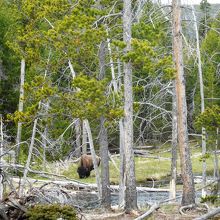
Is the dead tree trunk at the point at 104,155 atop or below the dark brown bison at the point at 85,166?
atop

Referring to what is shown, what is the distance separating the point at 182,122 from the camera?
15219 mm

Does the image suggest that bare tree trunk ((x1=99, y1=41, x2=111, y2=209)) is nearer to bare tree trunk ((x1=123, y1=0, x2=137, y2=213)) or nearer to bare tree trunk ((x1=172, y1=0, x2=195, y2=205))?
bare tree trunk ((x1=123, y1=0, x2=137, y2=213))

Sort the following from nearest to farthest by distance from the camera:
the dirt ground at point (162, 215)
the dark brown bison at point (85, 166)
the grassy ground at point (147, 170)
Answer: the dirt ground at point (162, 215) < the dark brown bison at point (85, 166) < the grassy ground at point (147, 170)

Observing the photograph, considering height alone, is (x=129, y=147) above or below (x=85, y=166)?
above

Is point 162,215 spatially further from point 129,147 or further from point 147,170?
point 147,170

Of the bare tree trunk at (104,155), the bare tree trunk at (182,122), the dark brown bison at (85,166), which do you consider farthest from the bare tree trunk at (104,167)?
the dark brown bison at (85,166)

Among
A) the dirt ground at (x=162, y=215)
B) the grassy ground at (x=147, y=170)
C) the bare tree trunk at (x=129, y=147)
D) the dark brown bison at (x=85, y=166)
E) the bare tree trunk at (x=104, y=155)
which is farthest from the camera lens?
the grassy ground at (x=147, y=170)

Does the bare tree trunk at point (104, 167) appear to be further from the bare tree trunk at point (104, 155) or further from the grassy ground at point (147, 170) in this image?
the grassy ground at point (147, 170)

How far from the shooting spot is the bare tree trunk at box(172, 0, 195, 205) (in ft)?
49.7

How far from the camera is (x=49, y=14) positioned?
56.2 feet

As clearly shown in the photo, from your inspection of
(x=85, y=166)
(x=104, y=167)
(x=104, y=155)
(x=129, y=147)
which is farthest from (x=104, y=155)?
(x=85, y=166)

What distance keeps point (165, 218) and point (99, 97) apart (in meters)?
3.93

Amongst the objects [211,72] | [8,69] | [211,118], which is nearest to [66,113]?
[211,118]

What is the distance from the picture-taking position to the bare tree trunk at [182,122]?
1515 centimetres
